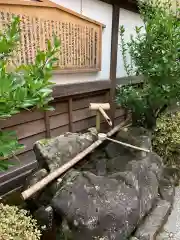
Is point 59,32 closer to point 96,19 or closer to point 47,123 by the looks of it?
point 96,19

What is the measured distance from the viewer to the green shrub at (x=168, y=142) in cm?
492

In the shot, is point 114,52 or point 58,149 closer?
point 58,149

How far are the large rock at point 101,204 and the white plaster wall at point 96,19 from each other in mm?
1943

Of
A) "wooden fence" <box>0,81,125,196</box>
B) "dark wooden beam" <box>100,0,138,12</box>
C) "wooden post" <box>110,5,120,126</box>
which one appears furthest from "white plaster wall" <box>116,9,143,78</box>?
"wooden fence" <box>0,81,125,196</box>

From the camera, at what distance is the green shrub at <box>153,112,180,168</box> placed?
194 inches

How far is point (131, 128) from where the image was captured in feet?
15.9

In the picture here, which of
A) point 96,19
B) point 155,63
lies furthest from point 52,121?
point 96,19

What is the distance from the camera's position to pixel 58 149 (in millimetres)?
3420

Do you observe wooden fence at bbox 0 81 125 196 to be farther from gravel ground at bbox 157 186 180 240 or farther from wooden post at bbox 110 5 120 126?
gravel ground at bbox 157 186 180 240

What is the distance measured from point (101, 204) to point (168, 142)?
2.70 metres

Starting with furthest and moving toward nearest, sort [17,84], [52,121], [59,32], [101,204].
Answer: [52,121], [59,32], [101,204], [17,84]

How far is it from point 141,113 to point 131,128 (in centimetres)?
39

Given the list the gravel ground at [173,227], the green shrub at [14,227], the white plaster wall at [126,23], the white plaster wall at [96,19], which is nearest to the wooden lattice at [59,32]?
the white plaster wall at [96,19]

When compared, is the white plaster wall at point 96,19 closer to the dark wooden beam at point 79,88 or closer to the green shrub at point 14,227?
the dark wooden beam at point 79,88
